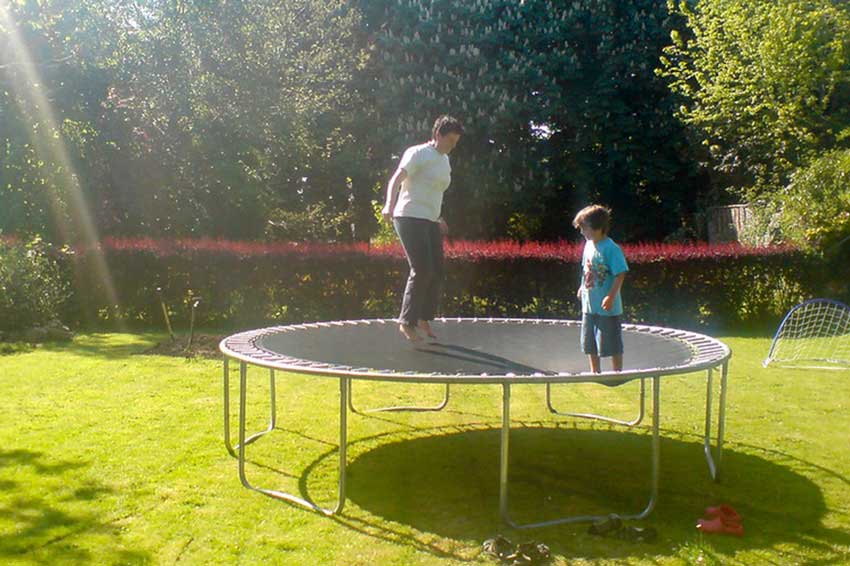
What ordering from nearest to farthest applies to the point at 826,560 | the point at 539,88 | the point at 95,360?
1. the point at 826,560
2. the point at 95,360
3. the point at 539,88

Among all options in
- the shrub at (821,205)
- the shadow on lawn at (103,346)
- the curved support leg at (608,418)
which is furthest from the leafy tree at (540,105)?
the curved support leg at (608,418)

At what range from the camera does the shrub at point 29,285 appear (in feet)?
25.8

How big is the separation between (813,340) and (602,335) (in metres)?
5.16

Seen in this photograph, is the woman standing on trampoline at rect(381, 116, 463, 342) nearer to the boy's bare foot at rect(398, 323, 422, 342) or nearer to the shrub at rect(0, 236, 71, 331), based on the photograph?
the boy's bare foot at rect(398, 323, 422, 342)

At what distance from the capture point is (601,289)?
336cm

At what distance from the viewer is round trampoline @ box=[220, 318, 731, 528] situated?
8.98 ft

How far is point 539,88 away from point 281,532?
12242mm

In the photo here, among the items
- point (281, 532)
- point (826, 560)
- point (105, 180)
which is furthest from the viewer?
point (105, 180)

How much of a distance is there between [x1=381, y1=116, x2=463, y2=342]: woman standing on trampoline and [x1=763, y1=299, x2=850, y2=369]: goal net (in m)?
3.26

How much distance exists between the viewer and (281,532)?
2.67m

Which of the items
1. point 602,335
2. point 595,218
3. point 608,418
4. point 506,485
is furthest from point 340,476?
point 608,418

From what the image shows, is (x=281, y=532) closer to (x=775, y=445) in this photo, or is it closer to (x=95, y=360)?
(x=775, y=445)

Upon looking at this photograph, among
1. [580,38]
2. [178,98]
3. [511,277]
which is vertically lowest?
[511,277]

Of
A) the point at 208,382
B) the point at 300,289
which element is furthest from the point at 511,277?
the point at 208,382
